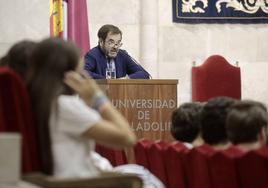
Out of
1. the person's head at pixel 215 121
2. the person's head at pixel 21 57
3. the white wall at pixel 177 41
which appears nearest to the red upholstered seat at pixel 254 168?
the person's head at pixel 215 121

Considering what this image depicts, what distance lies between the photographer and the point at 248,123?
3064 millimetres

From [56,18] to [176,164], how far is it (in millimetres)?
3403

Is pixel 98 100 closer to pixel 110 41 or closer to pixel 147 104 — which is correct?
pixel 147 104

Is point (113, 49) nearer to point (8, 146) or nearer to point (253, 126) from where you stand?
point (253, 126)

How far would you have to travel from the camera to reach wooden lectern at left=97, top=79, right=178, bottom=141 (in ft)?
17.6

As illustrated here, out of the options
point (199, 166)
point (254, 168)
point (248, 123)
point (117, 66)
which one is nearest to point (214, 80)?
point (117, 66)

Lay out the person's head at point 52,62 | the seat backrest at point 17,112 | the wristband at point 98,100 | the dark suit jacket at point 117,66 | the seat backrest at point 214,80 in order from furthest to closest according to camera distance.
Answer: the seat backrest at point 214,80 < the dark suit jacket at point 117,66 < the wristband at point 98,100 < the person's head at point 52,62 < the seat backrest at point 17,112

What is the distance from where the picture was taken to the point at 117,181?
8.48 feet

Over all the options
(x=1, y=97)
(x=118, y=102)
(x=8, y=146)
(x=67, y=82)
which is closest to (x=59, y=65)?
(x=67, y=82)

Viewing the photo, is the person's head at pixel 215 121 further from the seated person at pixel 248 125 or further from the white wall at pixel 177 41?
the white wall at pixel 177 41

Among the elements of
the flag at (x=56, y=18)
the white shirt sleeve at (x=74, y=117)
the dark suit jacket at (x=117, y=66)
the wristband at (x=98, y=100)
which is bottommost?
the white shirt sleeve at (x=74, y=117)

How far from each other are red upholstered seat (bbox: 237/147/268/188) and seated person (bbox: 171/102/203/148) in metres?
0.97

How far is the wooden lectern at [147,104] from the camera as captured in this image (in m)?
5.37

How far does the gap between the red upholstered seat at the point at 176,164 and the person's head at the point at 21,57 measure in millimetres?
1103
